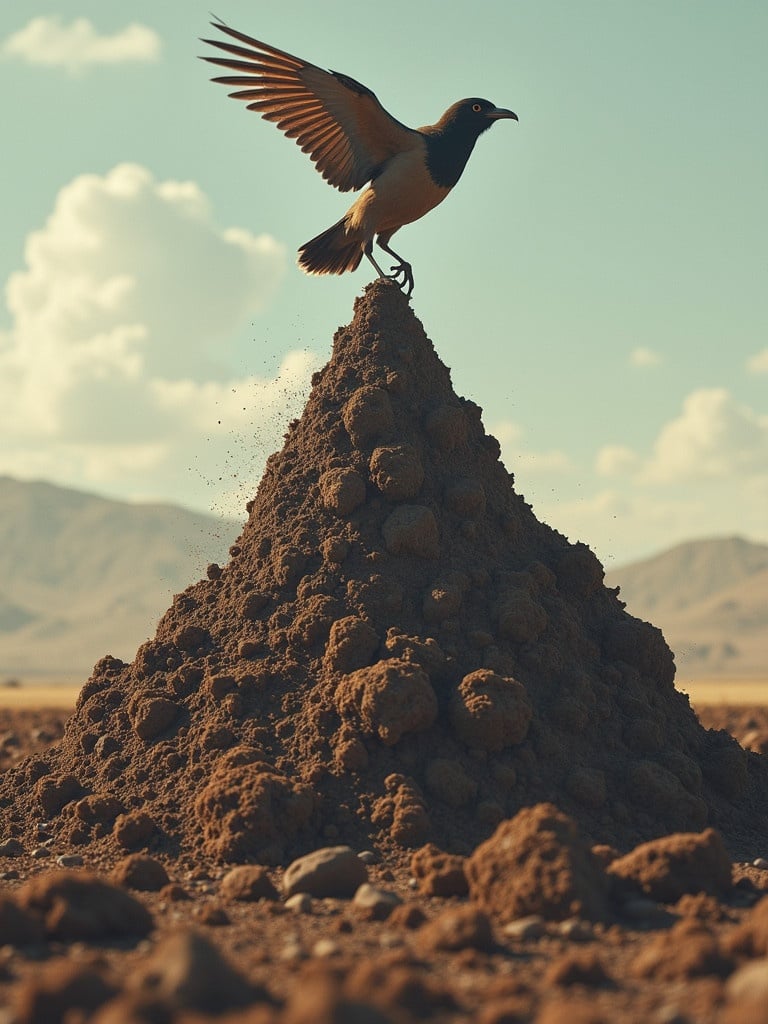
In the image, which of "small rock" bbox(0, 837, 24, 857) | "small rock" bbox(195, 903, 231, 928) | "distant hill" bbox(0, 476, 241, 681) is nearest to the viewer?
"small rock" bbox(195, 903, 231, 928)

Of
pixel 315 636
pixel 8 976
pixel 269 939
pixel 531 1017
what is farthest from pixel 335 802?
pixel 531 1017

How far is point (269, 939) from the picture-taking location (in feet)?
16.3

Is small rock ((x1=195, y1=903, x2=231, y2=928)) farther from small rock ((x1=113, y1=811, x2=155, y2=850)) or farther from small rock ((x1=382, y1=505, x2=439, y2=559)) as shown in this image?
small rock ((x1=382, y1=505, x2=439, y2=559))

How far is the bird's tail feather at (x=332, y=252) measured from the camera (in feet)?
28.4

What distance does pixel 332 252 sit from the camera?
874 cm

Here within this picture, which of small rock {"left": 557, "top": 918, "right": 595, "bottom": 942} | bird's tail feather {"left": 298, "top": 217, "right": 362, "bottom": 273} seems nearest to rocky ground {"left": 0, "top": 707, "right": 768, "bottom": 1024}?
small rock {"left": 557, "top": 918, "right": 595, "bottom": 942}

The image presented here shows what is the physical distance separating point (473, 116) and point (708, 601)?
133 m

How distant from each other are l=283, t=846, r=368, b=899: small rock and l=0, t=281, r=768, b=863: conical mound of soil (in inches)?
23.6

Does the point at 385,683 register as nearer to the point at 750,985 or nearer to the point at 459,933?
the point at 459,933

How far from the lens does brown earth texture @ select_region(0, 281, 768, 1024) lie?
4.14 meters

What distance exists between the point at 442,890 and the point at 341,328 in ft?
14.5

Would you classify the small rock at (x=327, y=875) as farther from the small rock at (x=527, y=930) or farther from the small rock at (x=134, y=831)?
the small rock at (x=134, y=831)

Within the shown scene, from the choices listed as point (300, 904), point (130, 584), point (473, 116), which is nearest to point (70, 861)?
point (300, 904)

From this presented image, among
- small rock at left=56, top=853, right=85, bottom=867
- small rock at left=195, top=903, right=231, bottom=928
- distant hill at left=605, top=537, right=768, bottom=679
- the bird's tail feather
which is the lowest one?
small rock at left=195, top=903, right=231, bottom=928
